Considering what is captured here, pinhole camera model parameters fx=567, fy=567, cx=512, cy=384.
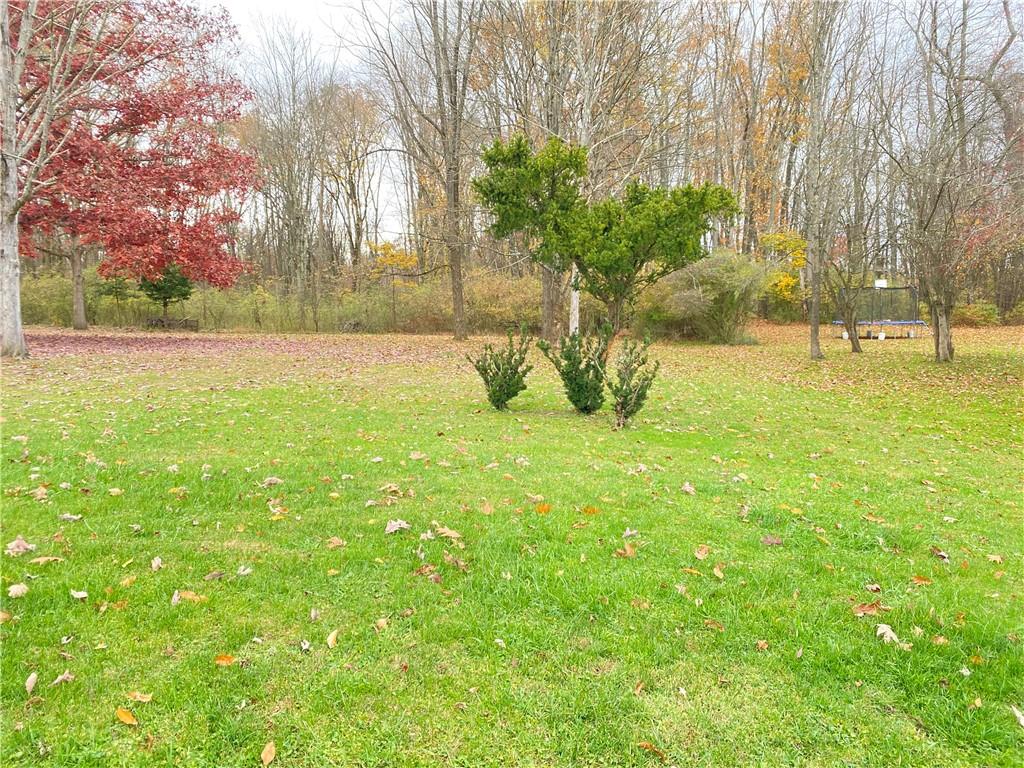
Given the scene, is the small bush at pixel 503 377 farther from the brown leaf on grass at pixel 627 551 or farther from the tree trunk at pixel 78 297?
the tree trunk at pixel 78 297

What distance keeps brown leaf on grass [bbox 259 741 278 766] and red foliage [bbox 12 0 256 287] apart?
1552 centimetres

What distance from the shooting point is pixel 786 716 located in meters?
2.12

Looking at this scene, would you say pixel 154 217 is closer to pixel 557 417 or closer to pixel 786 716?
pixel 557 417

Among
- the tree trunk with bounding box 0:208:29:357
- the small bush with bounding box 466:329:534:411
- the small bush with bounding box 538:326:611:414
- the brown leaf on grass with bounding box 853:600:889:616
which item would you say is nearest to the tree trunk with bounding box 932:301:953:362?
the small bush with bounding box 538:326:611:414

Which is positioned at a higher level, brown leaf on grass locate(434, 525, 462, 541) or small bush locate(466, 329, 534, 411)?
small bush locate(466, 329, 534, 411)

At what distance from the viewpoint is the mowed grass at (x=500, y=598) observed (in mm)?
2012

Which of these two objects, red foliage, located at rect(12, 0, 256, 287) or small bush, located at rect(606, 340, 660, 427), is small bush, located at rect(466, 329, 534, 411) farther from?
red foliage, located at rect(12, 0, 256, 287)

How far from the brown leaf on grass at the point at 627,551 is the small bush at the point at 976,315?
27.8 meters

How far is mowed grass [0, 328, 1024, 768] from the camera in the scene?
79.2 inches

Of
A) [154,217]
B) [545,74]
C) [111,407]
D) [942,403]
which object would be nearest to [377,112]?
[545,74]

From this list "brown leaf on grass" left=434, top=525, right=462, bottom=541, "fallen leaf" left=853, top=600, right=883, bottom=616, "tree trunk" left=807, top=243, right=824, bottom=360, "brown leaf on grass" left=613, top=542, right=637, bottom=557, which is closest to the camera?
"fallen leaf" left=853, top=600, right=883, bottom=616

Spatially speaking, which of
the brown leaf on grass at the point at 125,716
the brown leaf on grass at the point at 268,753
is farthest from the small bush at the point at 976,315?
the brown leaf on grass at the point at 125,716

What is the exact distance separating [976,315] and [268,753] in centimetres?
3111

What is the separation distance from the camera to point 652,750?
1955mm
